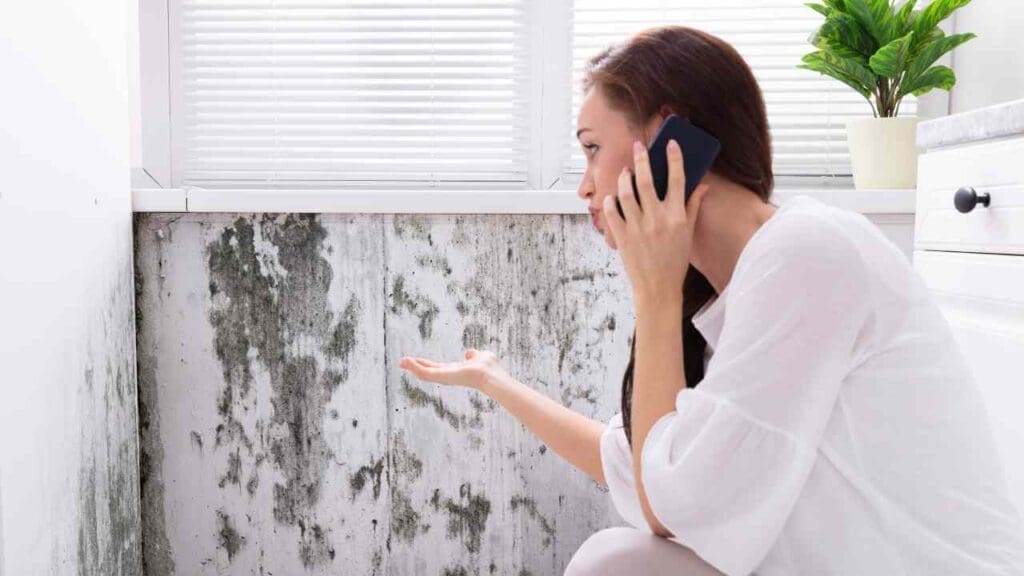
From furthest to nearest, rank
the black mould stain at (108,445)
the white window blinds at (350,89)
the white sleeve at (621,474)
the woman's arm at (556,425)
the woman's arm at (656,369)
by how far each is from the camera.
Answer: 1. the white window blinds at (350,89)
2. the black mould stain at (108,445)
3. the woman's arm at (556,425)
4. the white sleeve at (621,474)
5. the woman's arm at (656,369)

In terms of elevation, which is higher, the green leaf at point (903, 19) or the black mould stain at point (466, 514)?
the green leaf at point (903, 19)

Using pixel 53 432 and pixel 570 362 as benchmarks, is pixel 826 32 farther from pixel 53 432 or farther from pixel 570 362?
pixel 53 432

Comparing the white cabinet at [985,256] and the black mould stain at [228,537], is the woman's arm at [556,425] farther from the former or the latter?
the black mould stain at [228,537]

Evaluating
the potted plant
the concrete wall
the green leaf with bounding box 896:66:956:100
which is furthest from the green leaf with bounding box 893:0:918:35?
the concrete wall

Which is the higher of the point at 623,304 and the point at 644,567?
the point at 623,304

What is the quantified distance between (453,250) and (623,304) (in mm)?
360

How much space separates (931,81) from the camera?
173cm

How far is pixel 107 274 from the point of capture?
1569 mm

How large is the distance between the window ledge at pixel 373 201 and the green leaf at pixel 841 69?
24 cm

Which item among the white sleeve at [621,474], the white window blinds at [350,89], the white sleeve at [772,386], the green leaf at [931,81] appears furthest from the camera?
the white window blinds at [350,89]

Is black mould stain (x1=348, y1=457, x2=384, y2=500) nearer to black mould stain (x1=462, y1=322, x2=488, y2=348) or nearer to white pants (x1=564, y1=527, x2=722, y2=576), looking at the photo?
black mould stain (x1=462, y1=322, x2=488, y2=348)

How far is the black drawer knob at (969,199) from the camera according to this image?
1.07 m

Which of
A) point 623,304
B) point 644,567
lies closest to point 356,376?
point 623,304

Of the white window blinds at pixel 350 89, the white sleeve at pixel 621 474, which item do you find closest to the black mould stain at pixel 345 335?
the white window blinds at pixel 350 89
